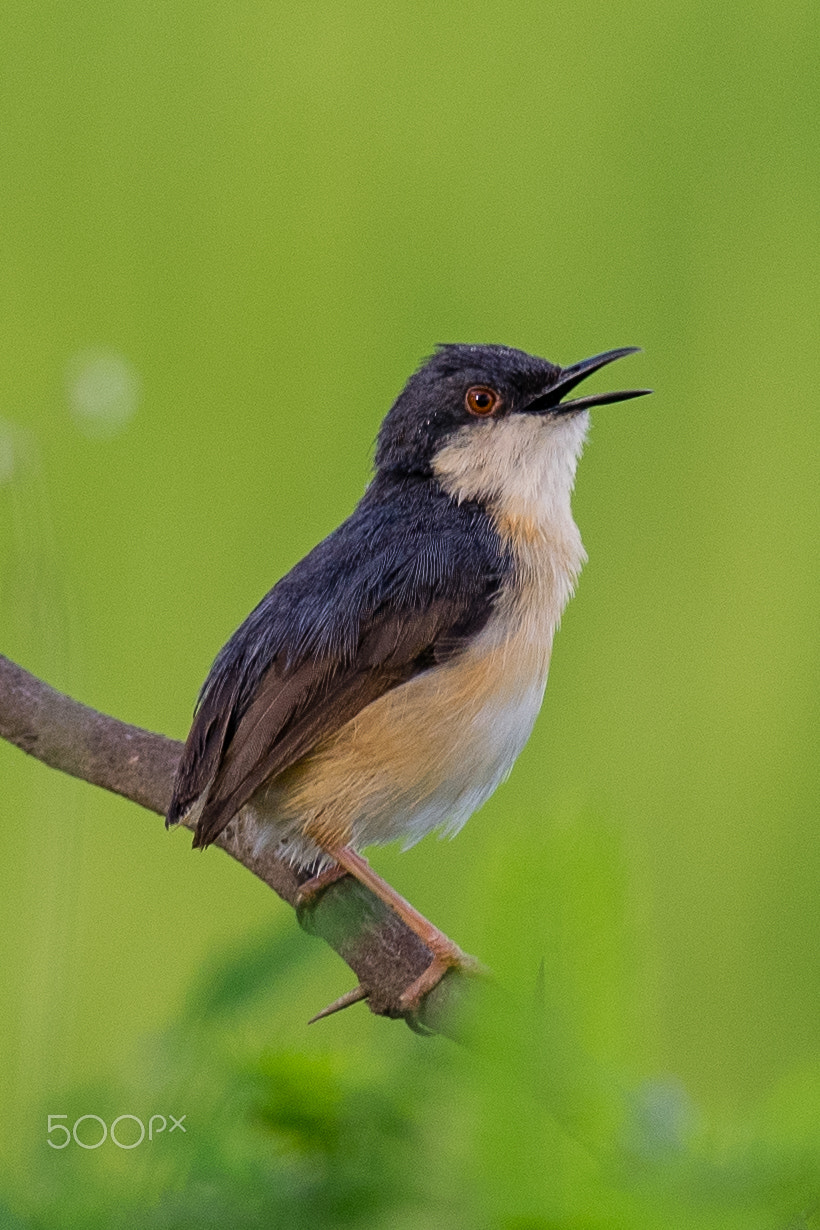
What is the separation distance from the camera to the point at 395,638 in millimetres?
1224

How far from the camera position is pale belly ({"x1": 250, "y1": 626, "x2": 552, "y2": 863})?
3.94 feet

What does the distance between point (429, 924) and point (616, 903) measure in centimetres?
98

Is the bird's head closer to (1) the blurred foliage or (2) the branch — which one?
(2) the branch

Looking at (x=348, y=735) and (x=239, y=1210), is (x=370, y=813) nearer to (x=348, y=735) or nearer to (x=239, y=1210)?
(x=348, y=735)

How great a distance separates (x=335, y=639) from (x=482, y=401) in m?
0.40

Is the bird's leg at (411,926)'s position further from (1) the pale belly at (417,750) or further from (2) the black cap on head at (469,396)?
(2) the black cap on head at (469,396)

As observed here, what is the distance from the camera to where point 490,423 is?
1.43m

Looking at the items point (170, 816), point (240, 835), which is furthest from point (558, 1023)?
point (240, 835)

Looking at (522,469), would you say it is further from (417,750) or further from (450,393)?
(417,750)

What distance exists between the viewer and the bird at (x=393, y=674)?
1166mm

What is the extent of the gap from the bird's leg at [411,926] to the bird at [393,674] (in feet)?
0.04

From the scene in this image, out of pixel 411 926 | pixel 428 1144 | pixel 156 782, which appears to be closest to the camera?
pixel 428 1144

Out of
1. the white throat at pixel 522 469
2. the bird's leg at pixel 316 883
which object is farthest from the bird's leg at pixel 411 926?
the white throat at pixel 522 469

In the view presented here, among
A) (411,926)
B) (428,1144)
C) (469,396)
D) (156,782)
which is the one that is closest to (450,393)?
(469,396)
